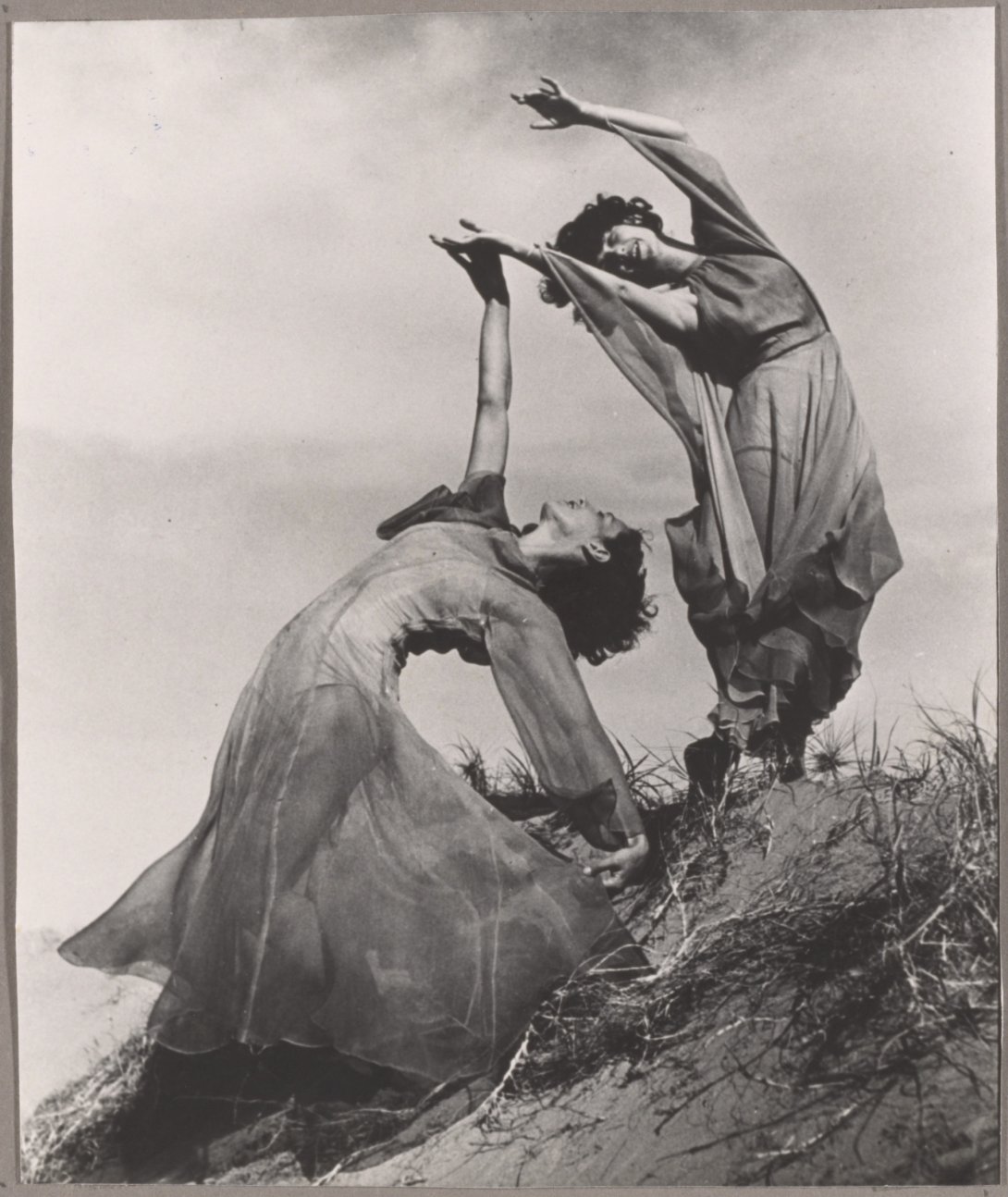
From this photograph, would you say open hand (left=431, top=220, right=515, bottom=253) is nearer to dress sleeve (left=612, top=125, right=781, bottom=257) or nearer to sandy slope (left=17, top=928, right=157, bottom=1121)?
dress sleeve (left=612, top=125, right=781, bottom=257)

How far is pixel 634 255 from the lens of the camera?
457cm

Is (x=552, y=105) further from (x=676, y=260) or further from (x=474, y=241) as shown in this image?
(x=676, y=260)

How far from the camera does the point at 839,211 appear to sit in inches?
179

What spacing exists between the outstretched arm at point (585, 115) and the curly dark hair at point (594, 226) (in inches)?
7.4

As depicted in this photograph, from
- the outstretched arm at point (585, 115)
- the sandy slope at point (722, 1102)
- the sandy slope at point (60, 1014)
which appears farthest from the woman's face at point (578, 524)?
the sandy slope at point (60, 1014)

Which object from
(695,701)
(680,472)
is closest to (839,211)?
(680,472)

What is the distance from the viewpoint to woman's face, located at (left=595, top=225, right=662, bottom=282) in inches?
180

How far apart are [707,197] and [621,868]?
180 cm

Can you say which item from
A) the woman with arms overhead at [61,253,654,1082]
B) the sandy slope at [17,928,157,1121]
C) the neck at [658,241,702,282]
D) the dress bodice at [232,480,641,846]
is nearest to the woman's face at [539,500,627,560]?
the woman with arms overhead at [61,253,654,1082]

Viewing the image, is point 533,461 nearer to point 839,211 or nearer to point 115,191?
point 839,211

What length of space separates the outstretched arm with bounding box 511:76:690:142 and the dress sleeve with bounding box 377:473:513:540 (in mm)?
989

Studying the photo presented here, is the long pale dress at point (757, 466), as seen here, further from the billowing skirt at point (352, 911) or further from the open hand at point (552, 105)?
the billowing skirt at point (352, 911)

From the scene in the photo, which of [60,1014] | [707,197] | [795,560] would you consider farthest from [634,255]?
[60,1014]

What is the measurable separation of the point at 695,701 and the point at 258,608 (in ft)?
3.89
